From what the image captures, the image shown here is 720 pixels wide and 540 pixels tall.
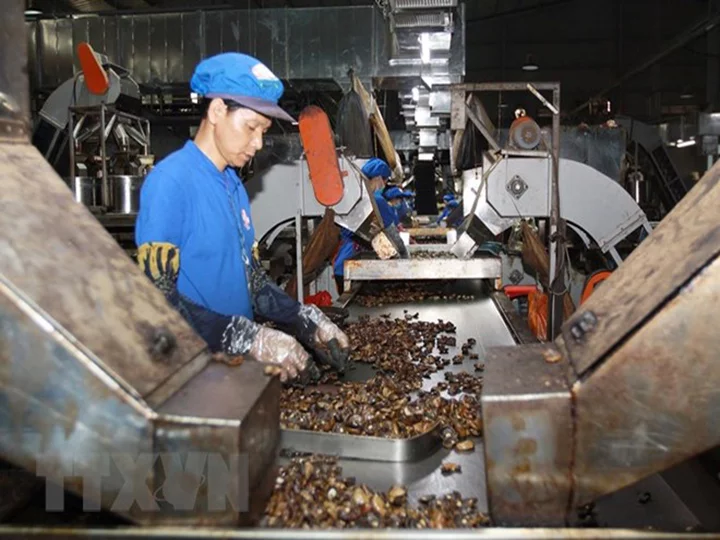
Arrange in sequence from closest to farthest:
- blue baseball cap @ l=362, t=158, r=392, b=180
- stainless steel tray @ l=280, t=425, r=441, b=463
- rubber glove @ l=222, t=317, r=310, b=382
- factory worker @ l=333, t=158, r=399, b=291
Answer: stainless steel tray @ l=280, t=425, r=441, b=463, rubber glove @ l=222, t=317, r=310, b=382, blue baseball cap @ l=362, t=158, r=392, b=180, factory worker @ l=333, t=158, r=399, b=291

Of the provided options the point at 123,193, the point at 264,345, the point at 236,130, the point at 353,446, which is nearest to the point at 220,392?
the point at 353,446

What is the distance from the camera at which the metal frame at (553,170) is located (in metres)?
4.95

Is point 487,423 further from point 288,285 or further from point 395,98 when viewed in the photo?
point 395,98

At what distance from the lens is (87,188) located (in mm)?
6480

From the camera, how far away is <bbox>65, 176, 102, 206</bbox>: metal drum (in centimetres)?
633

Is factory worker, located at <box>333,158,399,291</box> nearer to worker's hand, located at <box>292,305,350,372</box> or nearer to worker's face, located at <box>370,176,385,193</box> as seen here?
worker's face, located at <box>370,176,385,193</box>

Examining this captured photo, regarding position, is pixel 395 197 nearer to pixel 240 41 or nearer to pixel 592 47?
pixel 240 41

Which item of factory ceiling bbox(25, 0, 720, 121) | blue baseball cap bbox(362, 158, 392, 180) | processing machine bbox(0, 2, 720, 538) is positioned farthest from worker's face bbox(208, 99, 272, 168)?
factory ceiling bbox(25, 0, 720, 121)

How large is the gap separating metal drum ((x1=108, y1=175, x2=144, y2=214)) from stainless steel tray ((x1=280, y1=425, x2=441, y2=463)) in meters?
5.35

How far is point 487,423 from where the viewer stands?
1034 millimetres

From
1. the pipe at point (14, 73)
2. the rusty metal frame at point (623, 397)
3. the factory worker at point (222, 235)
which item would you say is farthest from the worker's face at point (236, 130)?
the rusty metal frame at point (623, 397)

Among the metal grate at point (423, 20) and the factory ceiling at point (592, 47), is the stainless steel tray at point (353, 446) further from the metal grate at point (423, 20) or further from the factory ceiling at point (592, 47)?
the factory ceiling at point (592, 47)

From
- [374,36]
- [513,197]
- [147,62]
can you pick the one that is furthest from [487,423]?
[147,62]

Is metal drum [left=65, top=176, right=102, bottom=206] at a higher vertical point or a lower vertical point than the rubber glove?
higher
